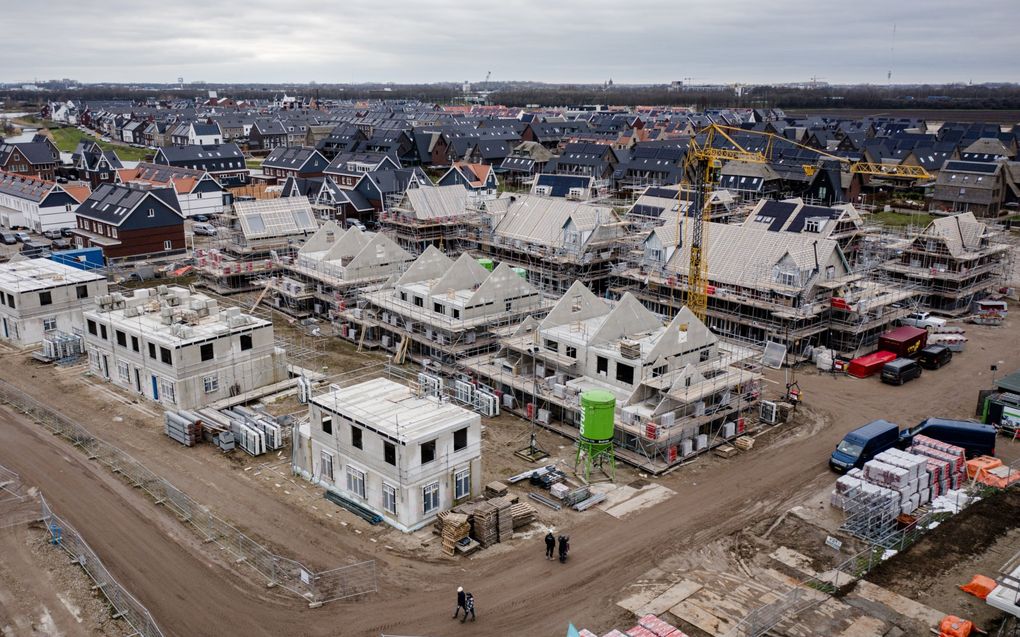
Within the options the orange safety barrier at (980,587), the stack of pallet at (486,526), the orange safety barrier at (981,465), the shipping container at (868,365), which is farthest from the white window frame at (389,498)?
the shipping container at (868,365)

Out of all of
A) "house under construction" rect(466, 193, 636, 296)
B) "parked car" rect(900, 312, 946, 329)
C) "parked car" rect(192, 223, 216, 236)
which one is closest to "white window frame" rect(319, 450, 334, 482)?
"house under construction" rect(466, 193, 636, 296)

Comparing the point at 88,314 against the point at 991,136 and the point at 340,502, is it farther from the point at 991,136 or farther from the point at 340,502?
the point at 991,136

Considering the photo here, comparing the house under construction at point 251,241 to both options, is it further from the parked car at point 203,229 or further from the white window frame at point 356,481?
the white window frame at point 356,481

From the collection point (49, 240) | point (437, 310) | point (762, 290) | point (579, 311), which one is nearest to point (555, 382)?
point (579, 311)

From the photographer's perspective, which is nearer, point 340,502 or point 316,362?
point 340,502

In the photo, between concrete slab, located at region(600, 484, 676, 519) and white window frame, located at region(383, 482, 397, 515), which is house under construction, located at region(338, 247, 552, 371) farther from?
white window frame, located at region(383, 482, 397, 515)
